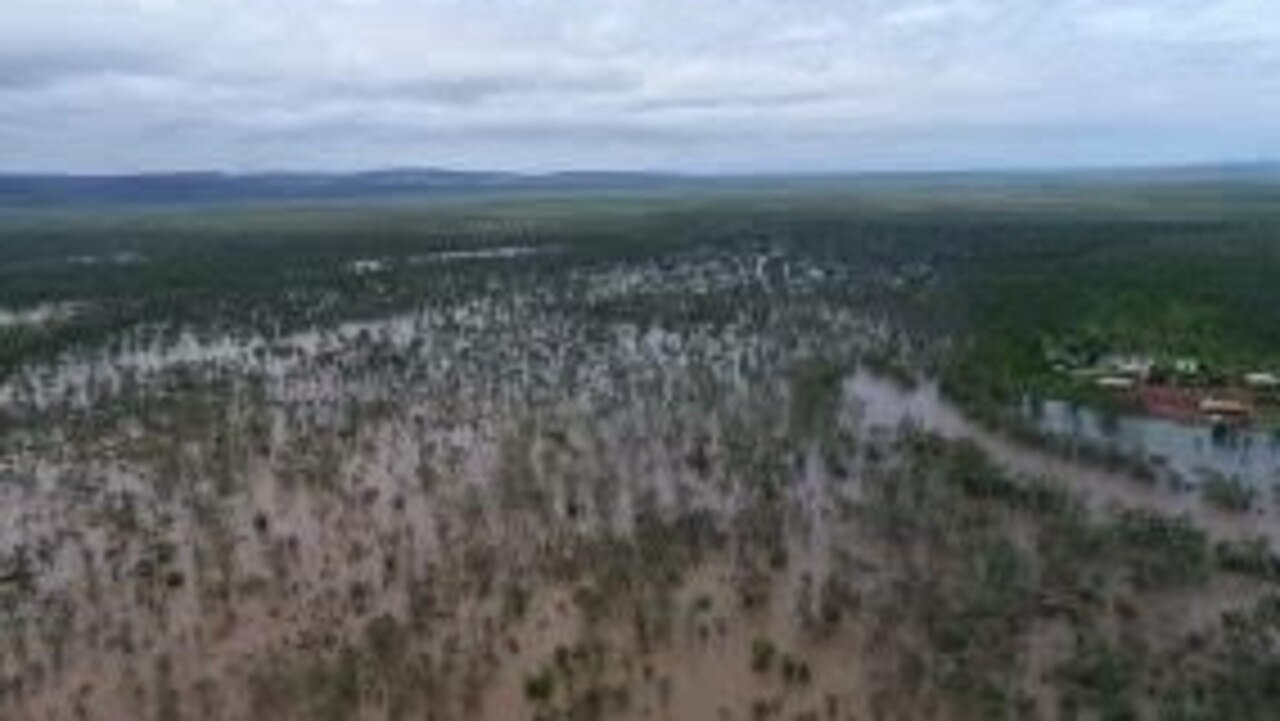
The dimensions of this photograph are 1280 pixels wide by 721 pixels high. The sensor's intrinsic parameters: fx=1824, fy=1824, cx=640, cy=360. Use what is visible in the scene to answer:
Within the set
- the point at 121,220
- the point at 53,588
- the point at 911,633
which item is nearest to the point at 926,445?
the point at 911,633

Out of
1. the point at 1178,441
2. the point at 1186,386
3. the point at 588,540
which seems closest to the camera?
the point at 588,540

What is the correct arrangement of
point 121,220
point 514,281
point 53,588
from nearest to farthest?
point 53,588, point 514,281, point 121,220

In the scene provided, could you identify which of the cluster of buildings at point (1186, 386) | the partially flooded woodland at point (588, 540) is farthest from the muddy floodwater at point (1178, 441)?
the partially flooded woodland at point (588, 540)

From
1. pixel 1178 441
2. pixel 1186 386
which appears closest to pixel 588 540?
pixel 1178 441

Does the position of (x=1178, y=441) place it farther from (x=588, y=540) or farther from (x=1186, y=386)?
(x=588, y=540)

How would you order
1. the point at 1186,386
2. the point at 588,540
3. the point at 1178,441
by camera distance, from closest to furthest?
the point at 588,540
the point at 1178,441
the point at 1186,386

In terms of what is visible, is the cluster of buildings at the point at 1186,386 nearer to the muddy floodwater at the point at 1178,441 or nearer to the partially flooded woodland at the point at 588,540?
the muddy floodwater at the point at 1178,441

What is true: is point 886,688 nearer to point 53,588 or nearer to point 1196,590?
point 1196,590

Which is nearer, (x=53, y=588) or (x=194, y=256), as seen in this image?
(x=53, y=588)
